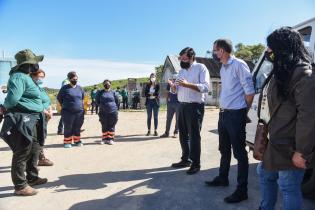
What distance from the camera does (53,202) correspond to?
4.70 meters

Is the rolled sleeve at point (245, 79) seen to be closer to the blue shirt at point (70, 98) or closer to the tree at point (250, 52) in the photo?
the blue shirt at point (70, 98)

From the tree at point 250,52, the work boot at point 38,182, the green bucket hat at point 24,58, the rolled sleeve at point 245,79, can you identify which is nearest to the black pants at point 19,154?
the work boot at point 38,182

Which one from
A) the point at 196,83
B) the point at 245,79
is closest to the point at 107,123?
the point at 196,83

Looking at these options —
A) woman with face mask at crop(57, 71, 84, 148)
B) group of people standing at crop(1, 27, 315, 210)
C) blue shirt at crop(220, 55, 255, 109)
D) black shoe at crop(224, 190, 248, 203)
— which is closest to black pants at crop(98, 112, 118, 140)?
woman with face mask at crop(57, 71, 84, 148)

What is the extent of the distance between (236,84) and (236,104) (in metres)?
0.26

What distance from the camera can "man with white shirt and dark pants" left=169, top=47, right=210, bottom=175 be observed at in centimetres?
570

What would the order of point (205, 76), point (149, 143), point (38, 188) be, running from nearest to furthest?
point (38, 188)
point (205, 76)
point (149, 143)

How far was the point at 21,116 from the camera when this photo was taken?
4.92 meters

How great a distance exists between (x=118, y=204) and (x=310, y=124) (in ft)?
9.07

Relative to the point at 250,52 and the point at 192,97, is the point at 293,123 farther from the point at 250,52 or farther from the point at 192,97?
the point at 250,52

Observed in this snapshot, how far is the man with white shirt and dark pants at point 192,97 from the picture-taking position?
570 cm

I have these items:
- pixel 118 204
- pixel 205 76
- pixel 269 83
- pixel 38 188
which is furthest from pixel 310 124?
pixel 38 188

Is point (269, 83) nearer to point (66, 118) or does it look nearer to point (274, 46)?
point (274, 46)

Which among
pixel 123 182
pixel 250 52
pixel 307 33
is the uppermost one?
Result: pixel 250 52
